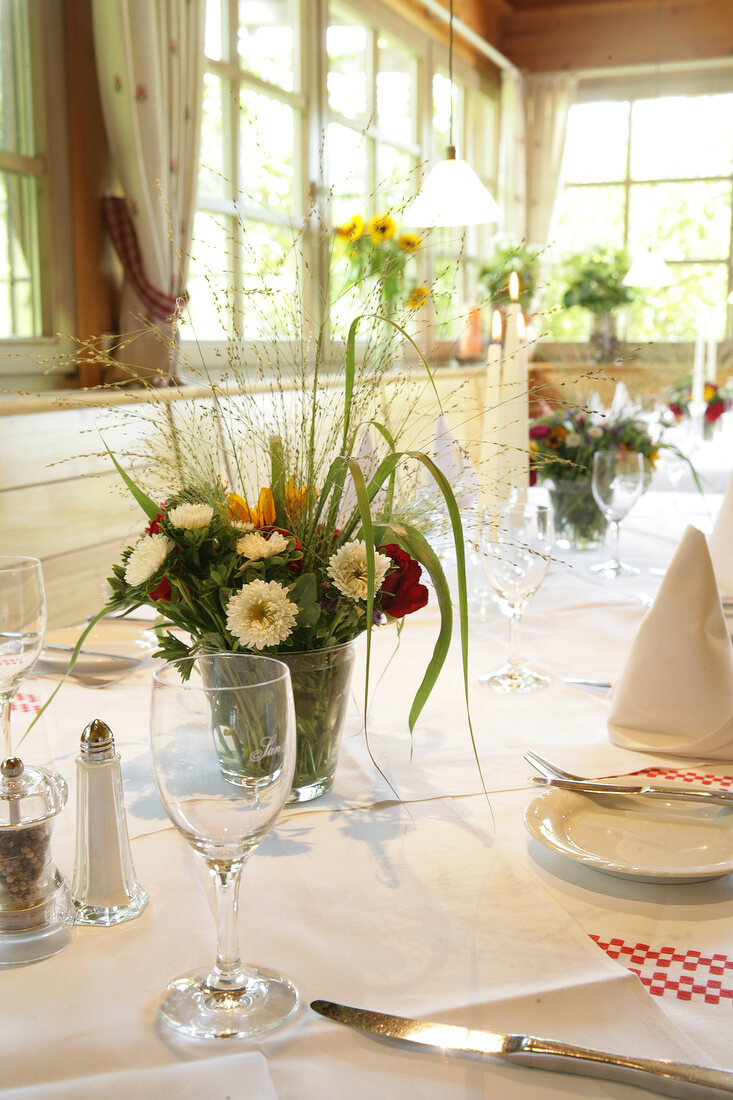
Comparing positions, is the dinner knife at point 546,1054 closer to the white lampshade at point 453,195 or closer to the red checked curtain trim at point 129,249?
the white lampshade at point 453,195

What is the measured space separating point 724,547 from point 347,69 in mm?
3938

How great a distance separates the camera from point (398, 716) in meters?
1.01

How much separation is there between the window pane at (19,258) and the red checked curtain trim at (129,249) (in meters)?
0.22

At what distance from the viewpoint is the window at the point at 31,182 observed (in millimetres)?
2604

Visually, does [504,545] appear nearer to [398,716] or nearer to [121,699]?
[398,716]

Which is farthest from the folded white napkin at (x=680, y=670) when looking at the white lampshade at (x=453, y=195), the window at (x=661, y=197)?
the window at (x=661, y=197)

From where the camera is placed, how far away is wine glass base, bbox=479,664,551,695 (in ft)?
3.51

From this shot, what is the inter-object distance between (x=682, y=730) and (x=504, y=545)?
27 cm

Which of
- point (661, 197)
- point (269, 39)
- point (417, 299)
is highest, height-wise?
point (269, 39)

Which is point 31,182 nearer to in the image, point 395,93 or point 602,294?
point 395,93

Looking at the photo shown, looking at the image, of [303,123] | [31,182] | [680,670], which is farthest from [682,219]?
[680,670]

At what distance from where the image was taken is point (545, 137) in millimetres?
6602

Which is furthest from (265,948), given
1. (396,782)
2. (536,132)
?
(536,132)

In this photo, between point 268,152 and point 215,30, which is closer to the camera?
point 215,30
